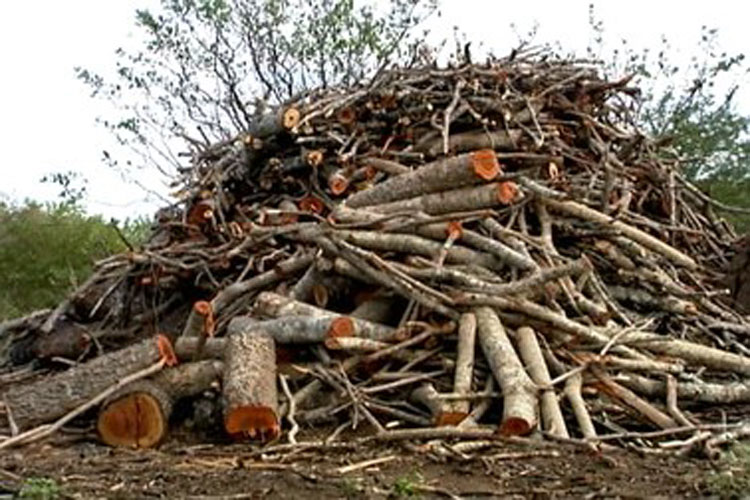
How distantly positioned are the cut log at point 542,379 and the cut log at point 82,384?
1979 millimetres

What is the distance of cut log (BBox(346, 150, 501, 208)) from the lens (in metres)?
7.32

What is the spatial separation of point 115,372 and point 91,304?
3.10 metres

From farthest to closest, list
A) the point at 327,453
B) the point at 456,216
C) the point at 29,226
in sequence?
the point at 29,226, the point at 456,216, the point at 327,453

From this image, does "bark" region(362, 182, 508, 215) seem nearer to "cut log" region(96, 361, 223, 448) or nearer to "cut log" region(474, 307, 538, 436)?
"cut log" region(474, 307, 538, 436)

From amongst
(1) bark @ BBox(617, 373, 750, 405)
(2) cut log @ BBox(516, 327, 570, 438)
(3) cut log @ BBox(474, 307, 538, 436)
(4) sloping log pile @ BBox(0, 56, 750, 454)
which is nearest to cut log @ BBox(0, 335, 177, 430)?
(4) sloping log pile @ BBox(0, 56, 750, 454)

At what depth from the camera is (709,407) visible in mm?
6719

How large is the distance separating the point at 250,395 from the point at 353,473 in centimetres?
105

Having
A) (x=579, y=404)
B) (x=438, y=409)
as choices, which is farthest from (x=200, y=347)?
(x=579, y=404)

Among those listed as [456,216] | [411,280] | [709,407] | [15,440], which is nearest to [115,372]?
[15,440]

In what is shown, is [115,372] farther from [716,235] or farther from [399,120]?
[716,235]

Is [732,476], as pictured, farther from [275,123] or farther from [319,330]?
[275,123]

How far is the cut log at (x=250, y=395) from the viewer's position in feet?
19.5

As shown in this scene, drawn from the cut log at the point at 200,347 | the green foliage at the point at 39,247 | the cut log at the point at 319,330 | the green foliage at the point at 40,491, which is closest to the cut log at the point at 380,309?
the cut log at the point at 319,330

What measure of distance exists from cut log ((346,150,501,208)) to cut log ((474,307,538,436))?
110cm
